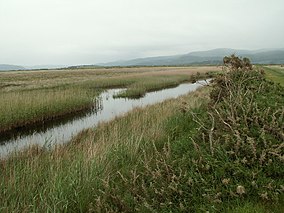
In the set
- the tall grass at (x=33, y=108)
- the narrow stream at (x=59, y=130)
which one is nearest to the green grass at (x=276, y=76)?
the narrow stream at (x=59, y=130)

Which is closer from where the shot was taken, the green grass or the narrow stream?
the narrow stream

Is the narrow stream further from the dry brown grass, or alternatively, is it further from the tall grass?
the dry brown grass

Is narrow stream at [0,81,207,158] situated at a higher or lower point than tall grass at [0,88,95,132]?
lower

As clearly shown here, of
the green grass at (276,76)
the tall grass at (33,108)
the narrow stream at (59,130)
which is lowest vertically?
the narrow stream at (59,130)

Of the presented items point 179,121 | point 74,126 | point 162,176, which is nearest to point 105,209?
point 162,176

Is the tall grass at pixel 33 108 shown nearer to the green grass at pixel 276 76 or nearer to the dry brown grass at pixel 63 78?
the dry brown grass at pixel 63 78

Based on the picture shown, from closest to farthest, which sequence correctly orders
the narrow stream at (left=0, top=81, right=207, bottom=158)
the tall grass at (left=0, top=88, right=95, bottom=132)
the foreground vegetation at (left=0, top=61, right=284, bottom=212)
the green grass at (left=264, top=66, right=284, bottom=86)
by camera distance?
1. the foreground vegetation at (left=0, top=61, right=284, bottom=212)
2. the narrow stream at (left=0, top=81, right=207, bottom=158)
3. the tall grass at (left=0, top=88, right=95, bottom=132)
4. the green grass at (left=264, top=66, right=284, bottom=86)

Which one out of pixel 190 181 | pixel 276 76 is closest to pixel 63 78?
pixel 276 76

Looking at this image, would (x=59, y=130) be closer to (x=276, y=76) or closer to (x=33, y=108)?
(x=33, y=108)

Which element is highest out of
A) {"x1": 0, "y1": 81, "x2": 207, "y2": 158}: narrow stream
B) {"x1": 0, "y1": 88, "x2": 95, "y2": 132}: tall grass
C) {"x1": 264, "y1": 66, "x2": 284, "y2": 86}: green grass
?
{"x1": 264, "y1": 66, "x2": 284, "y2": 86}: green grass

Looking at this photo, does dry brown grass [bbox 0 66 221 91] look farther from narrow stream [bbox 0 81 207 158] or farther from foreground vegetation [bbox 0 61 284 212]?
foreground vegetation [bbox 0 61 284 212]

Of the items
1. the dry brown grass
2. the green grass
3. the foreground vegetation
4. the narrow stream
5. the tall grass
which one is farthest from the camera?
the dry brown grass

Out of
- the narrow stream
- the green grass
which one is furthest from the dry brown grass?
the narrow stream

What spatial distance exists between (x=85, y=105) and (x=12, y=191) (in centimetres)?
1507
